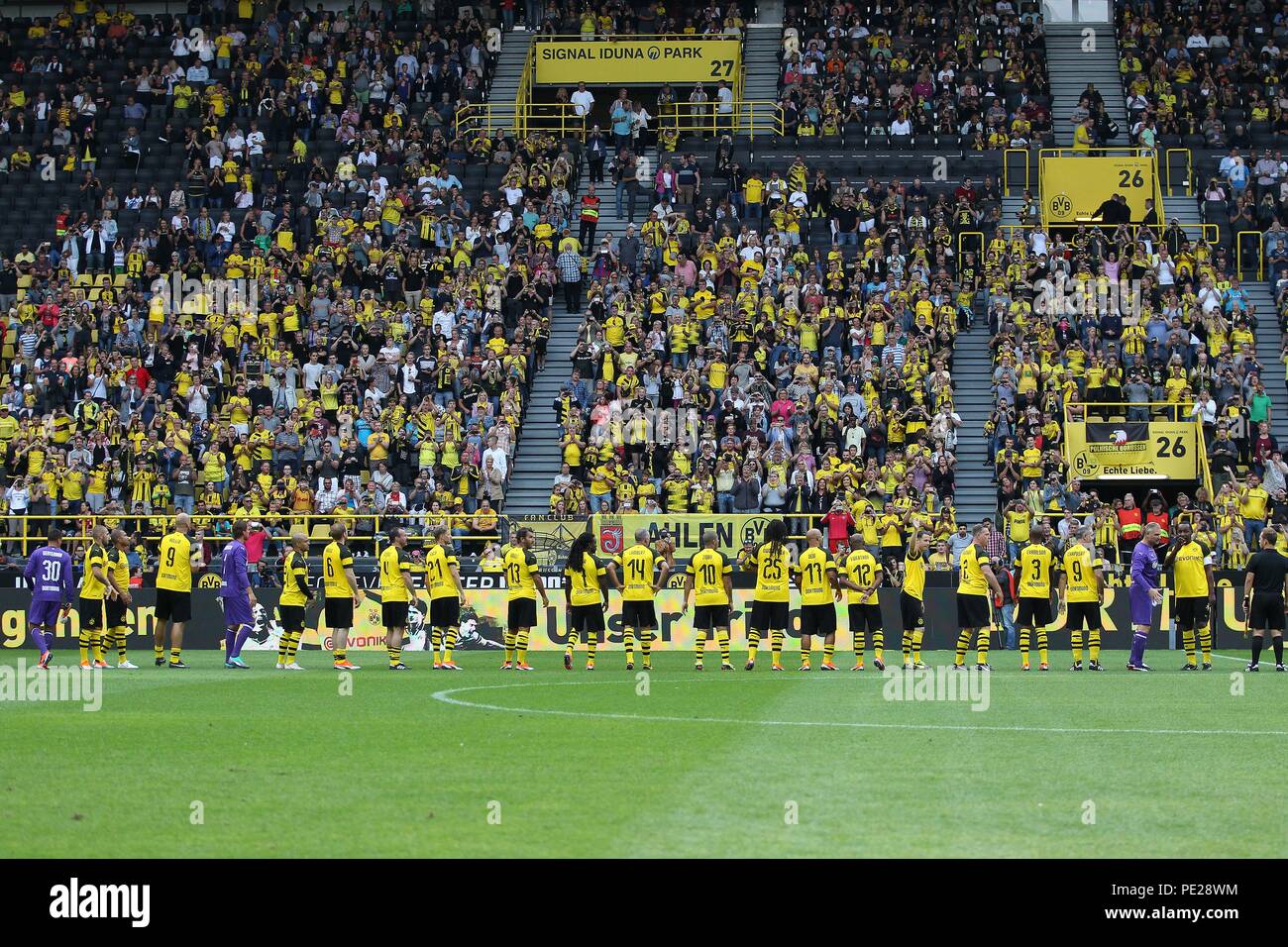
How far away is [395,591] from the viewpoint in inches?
1113

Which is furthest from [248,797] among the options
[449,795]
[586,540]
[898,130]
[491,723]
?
[898,130]

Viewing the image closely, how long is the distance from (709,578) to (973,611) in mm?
3930

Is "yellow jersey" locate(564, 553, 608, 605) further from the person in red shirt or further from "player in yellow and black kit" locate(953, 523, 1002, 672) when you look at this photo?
the person in red shirt

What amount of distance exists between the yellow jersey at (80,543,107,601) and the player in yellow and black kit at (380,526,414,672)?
13.7 feet

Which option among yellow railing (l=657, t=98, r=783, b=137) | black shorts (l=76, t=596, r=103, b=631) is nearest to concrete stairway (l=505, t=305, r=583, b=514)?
yellow railing (l=657, t=98, r=783, b=137)

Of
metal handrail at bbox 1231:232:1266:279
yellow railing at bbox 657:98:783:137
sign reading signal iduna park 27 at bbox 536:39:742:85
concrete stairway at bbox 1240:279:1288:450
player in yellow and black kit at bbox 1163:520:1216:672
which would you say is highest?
sign reading signal iduna park 27 at bbox 536:39:742:85

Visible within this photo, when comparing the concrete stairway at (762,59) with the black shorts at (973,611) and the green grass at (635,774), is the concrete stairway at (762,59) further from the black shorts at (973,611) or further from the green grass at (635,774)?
the green grass at (635,774)

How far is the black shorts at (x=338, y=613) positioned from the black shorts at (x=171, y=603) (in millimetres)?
2221

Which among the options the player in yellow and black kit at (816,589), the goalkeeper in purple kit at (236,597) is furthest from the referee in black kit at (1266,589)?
the goalkeeper in purple kit at (236,597)

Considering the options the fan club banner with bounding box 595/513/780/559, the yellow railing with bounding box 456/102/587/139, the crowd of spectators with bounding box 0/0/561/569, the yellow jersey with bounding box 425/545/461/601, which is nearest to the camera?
the yellow jersey with bounding box 425/545/461/601

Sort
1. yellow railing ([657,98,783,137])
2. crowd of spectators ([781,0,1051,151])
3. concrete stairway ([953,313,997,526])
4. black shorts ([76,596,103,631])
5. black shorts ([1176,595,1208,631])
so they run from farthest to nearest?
yellow railing ([657,98,783,137]) → crowd of spectators ([781,0,1051,151]) → concrete stairway ([953,313,997,526]) → black shorts ([76,596,103,631]) → black shorts ([1176,595,1208,631])

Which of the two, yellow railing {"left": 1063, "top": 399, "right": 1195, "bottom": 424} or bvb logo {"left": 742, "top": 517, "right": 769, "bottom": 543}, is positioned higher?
yellow railing {"left": 1063, "top": 399, "right": 1195, "bottom": 424}

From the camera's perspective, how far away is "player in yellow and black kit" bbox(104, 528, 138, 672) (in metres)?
27.6

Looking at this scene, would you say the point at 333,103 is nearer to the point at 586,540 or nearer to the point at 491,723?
the point at 586,540
